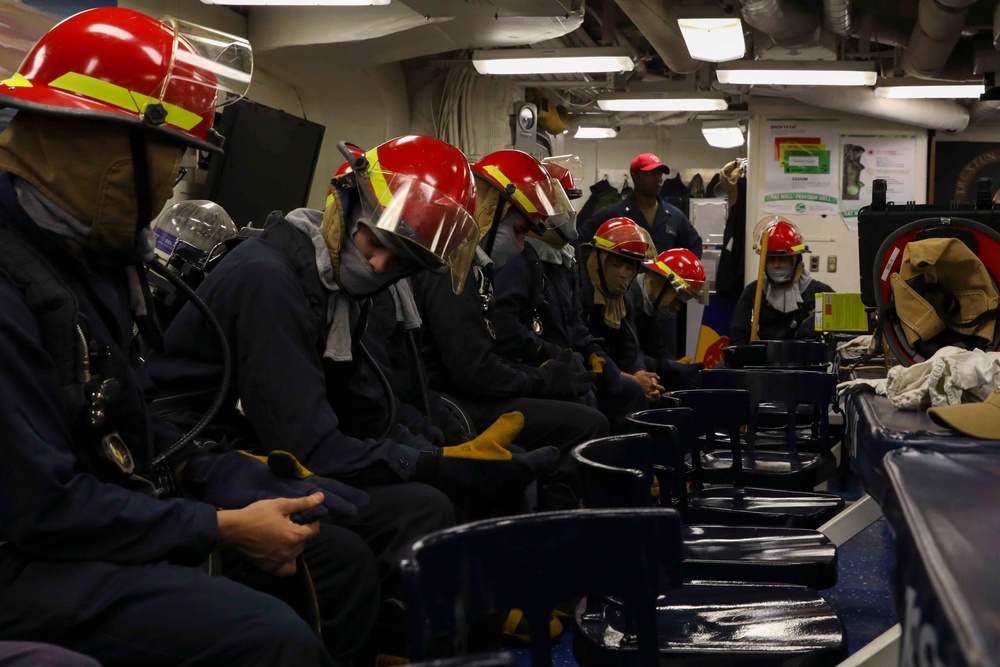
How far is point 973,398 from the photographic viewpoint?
2158 millimetres

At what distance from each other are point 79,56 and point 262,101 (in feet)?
17.0

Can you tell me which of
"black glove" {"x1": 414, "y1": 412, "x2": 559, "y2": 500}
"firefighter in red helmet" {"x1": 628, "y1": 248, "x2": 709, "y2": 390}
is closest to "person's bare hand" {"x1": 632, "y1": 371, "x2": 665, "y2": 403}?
"firefighter in red helmet" {"x1": 628, "y1": 248, "x2": 709, "y2": 390}

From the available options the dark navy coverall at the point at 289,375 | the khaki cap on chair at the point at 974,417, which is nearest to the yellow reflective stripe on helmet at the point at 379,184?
the dark navy coverall at the point at 289,375

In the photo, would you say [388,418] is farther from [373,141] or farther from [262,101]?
[373,141]

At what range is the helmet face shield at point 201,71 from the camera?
172 cm

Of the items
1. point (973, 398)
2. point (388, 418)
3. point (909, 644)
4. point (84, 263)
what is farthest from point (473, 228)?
point (909, 644)

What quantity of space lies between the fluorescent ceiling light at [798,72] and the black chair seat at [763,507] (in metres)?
5.53

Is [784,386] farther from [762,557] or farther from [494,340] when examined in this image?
[762,557]

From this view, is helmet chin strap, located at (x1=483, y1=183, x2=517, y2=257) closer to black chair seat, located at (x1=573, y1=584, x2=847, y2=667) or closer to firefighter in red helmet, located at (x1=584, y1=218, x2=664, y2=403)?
firefighter in red helmet, located at (x1=584, y1=218, x2=664, y2=403)

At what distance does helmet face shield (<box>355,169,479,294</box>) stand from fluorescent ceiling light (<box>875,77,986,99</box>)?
707 cm

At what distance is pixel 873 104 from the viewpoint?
29.9ft

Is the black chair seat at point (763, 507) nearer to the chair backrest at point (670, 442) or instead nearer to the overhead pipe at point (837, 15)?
the chair backrest at point (670, 442)

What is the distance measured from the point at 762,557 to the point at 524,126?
247 inches

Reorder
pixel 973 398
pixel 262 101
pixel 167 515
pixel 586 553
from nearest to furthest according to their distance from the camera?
pixel 586 553, pixel 167 515, pixel 973 398, pixel 262 101
